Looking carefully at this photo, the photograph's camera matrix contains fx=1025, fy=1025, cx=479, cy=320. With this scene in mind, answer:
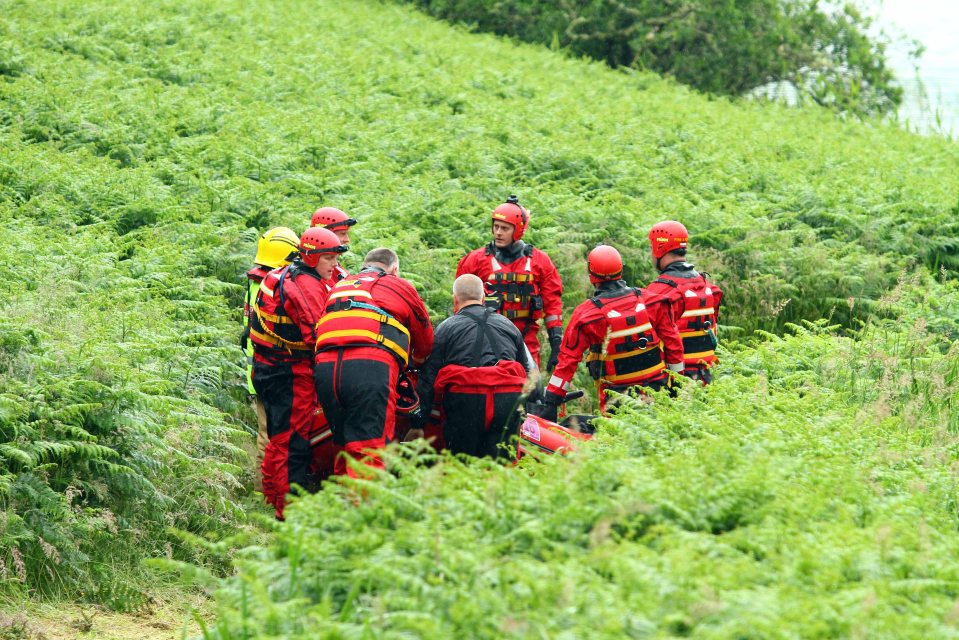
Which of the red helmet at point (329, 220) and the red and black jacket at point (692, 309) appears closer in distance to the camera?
the red helmet at point (329, 220)

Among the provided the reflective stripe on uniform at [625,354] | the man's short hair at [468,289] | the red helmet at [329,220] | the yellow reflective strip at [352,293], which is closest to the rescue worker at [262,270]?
the red helmet at [329,220]

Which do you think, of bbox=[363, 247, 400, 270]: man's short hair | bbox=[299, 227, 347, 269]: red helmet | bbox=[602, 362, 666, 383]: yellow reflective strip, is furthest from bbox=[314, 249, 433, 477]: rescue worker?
bbox=[602, 362, 666, 383]: yellow reflective strip

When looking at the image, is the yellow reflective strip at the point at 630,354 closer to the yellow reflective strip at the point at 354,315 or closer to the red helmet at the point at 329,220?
the yellow reflective strip at the point at 354,315

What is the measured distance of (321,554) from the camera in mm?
4723

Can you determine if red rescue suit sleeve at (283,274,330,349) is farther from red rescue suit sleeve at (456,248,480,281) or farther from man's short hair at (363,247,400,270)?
red rescue suit sleeve at (456,248,480,281)

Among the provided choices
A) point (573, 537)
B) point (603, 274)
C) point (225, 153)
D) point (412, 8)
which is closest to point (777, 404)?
point (603, 274)

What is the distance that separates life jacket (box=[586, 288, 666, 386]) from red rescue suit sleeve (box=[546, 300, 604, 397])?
67 millimetres

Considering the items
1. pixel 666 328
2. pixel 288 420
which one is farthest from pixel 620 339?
pixel 288 420

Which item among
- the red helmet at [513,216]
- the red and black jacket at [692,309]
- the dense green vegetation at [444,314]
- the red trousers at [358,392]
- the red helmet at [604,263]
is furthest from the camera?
the red helmet at [513,216]

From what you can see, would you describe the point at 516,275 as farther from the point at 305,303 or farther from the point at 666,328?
the point at 305,303

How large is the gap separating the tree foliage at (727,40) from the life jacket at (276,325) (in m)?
25.8

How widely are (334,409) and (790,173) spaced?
38.1ft

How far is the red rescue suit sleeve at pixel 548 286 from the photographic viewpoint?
34.3 feet

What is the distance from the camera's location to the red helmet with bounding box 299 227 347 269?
8141 mm
